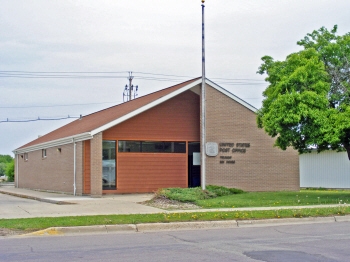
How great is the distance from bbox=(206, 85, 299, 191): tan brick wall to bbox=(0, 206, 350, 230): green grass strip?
1036cm

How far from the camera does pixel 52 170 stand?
27188 millimetres

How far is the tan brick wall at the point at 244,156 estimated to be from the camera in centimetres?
2466

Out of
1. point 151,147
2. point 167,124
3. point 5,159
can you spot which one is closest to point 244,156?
point 167,124

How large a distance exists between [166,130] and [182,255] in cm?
1641

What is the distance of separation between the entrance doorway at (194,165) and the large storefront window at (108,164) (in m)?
4.48

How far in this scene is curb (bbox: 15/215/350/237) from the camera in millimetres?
10906

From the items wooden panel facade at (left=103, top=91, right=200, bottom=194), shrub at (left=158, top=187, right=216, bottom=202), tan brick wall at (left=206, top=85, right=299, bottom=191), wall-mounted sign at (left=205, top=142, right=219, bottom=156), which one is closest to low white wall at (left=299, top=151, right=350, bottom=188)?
tan brick wall at (left=206, top=85, right=299, bottom=191)

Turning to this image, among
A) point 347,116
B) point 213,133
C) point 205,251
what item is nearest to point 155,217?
point 205,251

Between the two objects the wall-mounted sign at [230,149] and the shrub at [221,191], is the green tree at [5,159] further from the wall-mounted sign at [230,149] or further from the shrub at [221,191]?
the shrub at [221,191]

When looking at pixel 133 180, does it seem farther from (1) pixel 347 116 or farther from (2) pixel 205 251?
(2) pixel 205 251

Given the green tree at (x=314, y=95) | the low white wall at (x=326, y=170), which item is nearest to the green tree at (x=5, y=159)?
the low white wall at (x=326, y=170)

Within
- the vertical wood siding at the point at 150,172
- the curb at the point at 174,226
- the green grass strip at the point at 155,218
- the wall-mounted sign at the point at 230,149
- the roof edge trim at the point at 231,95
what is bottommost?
the curb at the point at 174,226

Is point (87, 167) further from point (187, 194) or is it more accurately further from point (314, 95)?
point (314, 95)

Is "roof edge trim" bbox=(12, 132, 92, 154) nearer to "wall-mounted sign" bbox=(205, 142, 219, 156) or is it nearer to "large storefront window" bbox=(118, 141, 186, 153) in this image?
"large storefront window" bbox=(118, 141, 186, 153)
